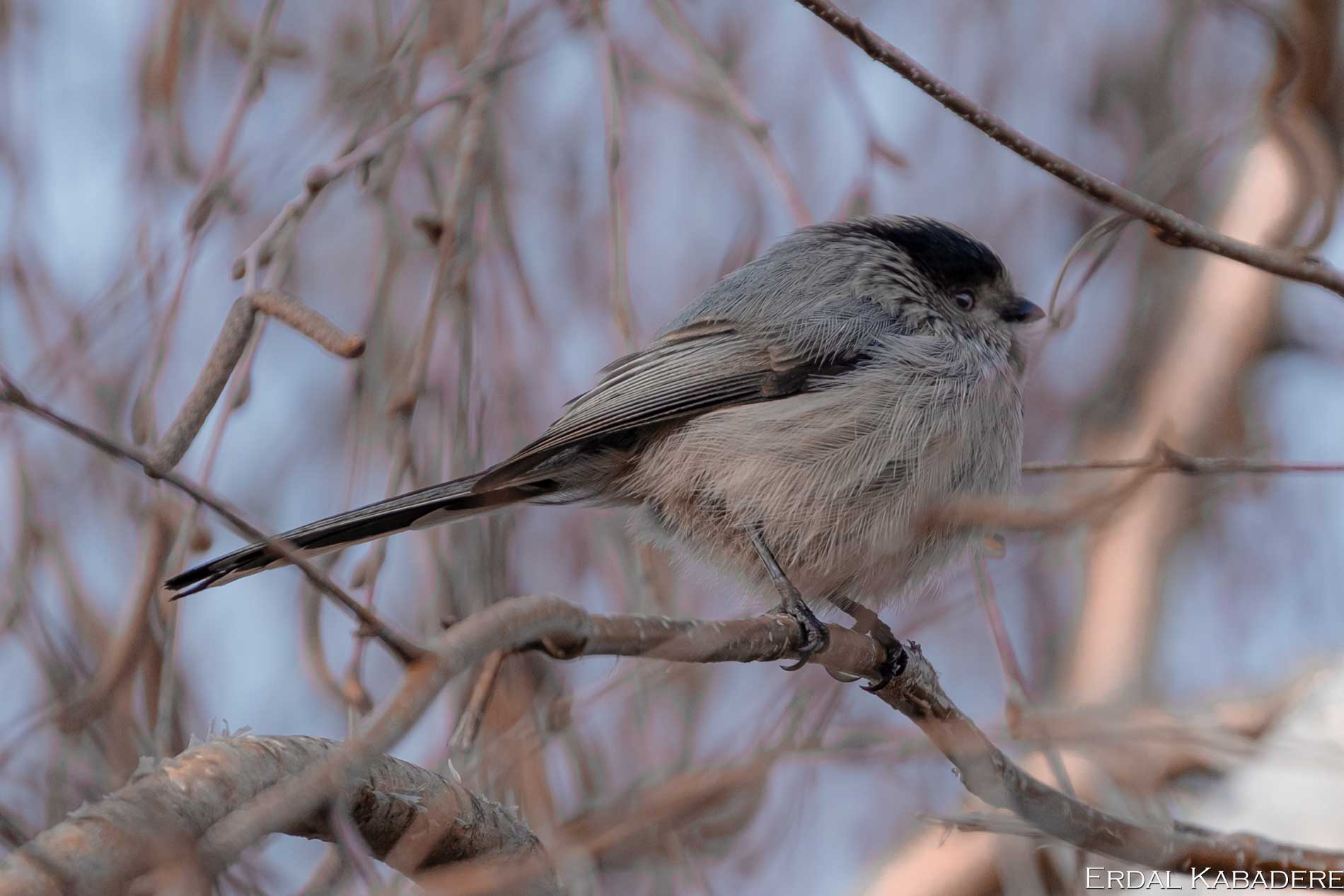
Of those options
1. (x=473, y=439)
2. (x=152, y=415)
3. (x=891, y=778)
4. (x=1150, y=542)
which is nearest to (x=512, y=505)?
(x=473, y=439)

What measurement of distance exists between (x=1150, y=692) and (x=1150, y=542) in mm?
903

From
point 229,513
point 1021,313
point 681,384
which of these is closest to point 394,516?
point 681,384

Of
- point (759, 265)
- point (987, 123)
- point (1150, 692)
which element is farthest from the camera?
point (1150, 692)

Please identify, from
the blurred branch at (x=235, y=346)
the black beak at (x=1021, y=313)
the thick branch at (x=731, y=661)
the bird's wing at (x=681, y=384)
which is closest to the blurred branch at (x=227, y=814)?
the thick branch at (x=731, y=661)

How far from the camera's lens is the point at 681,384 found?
3.83 metres

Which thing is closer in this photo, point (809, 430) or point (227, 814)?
point (227, 814)

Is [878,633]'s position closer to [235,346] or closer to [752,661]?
[752,661]

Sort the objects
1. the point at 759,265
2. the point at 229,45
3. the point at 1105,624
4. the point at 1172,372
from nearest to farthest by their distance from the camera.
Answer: the point at 759,265, the point at 229,45, the point at 1105,624, the point at 1172,372

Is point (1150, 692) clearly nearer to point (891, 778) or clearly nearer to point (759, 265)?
point (891, 778)

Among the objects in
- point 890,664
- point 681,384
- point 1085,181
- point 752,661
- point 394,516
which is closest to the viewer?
point 1085,181

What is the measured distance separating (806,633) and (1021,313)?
1494 mm

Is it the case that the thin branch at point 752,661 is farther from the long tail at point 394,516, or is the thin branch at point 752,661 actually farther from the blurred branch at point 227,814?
the long tail at point 394,516

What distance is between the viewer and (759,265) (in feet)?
13.8

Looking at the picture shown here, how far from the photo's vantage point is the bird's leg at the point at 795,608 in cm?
331
